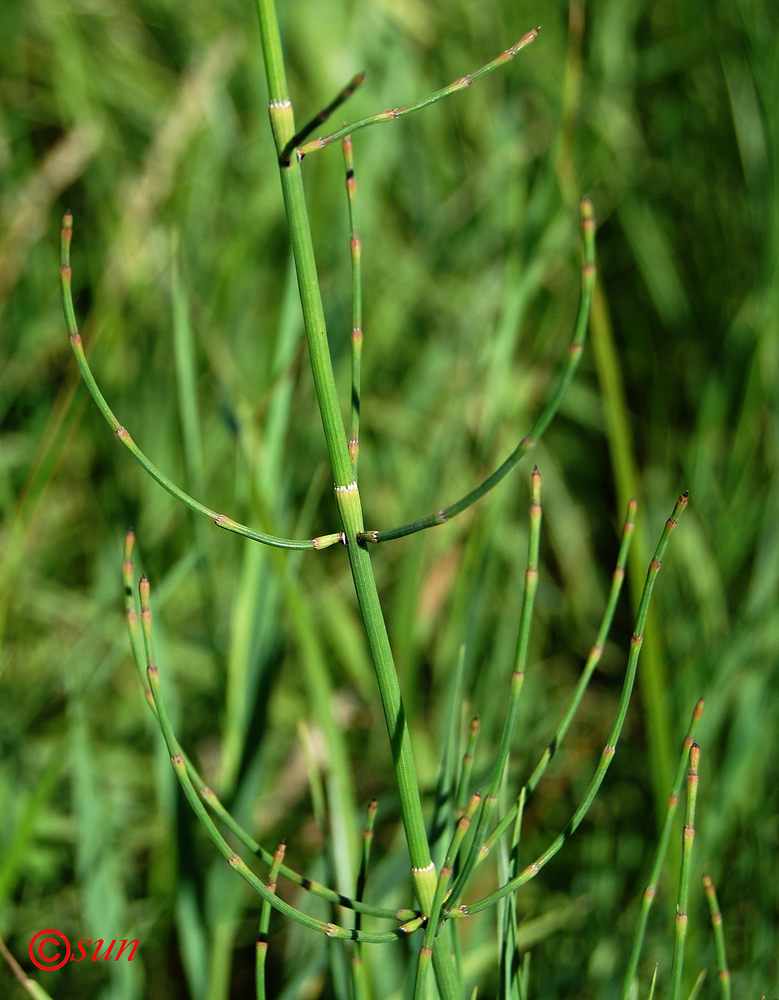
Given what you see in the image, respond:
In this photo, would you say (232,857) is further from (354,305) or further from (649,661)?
(649,661)

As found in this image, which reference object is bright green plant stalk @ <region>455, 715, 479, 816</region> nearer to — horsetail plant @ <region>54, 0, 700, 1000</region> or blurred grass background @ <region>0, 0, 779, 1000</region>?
horsetail plant @ <region>54, 0, 700, 1000</region>

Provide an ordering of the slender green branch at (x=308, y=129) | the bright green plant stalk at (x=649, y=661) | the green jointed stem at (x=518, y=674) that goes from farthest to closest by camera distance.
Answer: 1. the bright green plant stalk at (x=649, y=661)
2. the green jointed stem at (x=518, y=674)
3. the slender green branch at (x=308, y=129)

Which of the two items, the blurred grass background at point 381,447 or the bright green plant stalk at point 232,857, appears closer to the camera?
A: the bright green plant stalk at point 232,857

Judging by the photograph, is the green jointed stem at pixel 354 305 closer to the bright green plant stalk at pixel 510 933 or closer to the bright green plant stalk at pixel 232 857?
the bright green plant stalk at pixel 232 857

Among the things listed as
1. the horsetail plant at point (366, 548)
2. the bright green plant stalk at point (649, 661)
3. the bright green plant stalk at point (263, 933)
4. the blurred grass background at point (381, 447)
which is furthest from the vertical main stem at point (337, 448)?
the bright green plant stalk at point (649, 661)

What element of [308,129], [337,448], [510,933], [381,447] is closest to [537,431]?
[337,448]
